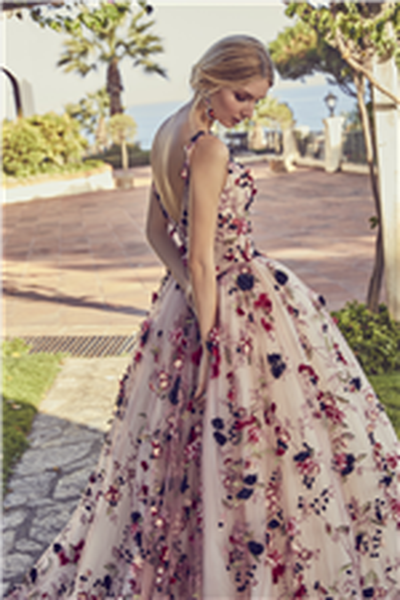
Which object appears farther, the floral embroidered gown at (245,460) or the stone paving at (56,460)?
the stone paving at (56,460)

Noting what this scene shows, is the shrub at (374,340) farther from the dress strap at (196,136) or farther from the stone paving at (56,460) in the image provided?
the dress strap at (196,136)

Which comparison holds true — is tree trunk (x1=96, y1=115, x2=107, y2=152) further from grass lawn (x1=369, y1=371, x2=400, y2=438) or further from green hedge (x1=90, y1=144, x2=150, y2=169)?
grass lawn (x1=369, y1=371, x2=400, y2=438)

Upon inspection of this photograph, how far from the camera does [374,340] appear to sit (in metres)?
5.11

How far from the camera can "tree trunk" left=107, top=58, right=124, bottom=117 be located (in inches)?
1068

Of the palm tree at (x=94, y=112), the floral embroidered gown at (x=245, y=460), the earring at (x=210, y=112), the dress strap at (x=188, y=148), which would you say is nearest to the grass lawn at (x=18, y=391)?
the floral embroidered gown at (x=245, y=460)

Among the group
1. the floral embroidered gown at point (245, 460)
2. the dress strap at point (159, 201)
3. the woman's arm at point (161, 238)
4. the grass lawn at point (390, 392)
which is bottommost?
the grass lawn at point (390, 392)

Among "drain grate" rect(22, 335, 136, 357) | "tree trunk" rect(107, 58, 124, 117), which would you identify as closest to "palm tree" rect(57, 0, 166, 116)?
"tree trunk" rect(107, 58, 124, 117)

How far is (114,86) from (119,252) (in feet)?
62.0

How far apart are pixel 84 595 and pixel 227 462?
2.71 ft

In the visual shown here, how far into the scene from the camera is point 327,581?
2.17 m

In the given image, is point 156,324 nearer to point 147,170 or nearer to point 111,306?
point 111,306

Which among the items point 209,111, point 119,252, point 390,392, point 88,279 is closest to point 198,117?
point 209,111

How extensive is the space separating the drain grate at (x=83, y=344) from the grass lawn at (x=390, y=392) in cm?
220

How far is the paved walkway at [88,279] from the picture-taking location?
12.5ft
